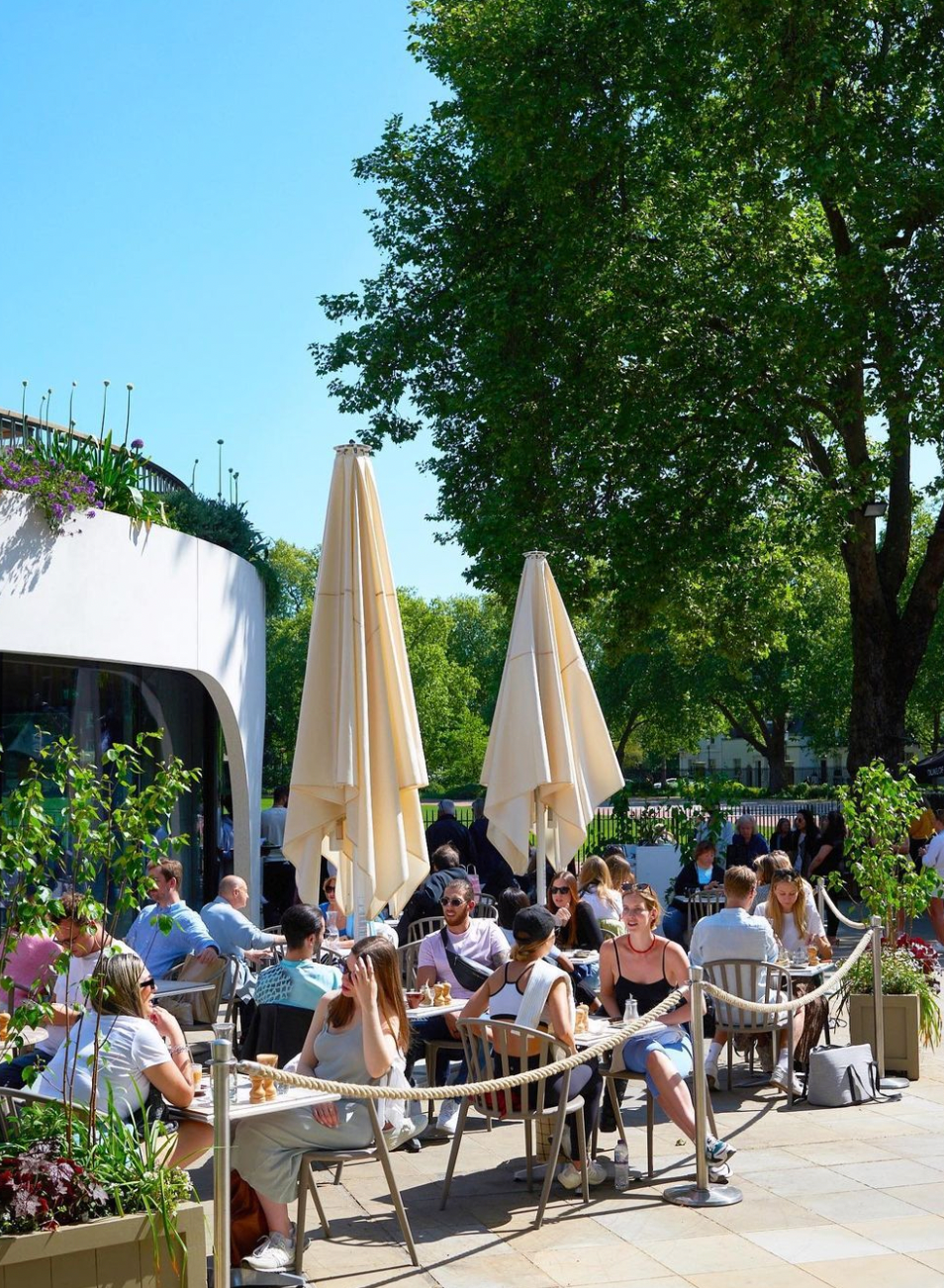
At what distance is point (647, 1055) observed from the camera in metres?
7.15

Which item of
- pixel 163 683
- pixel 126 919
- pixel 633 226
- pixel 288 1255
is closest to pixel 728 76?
pixel 633 226

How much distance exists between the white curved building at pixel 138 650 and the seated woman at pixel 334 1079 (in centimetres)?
574

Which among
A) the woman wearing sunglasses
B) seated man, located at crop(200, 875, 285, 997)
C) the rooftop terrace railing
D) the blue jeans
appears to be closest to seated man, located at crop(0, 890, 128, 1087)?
seated man, located at crop(200, 875, 285, 997)

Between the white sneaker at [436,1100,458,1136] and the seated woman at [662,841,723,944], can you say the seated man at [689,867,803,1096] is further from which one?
the seated woman at [662,841,723,944]

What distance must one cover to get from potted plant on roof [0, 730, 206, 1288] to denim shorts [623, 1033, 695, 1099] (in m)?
3.14

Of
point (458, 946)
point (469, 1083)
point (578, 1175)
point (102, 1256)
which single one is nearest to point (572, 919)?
point (458, 946)

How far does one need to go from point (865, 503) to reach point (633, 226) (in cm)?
499

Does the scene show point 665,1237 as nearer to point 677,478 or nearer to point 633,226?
point 677,478

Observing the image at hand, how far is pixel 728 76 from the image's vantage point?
18.9 meters

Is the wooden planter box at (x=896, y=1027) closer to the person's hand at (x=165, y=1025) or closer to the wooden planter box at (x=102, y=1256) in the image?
the person's hand at (x=165, y=1025)

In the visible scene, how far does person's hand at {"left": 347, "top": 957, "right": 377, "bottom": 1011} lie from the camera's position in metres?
6.07

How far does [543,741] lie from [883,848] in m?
2.50

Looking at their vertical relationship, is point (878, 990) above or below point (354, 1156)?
above

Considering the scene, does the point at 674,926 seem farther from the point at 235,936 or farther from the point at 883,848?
the point at 235,936
